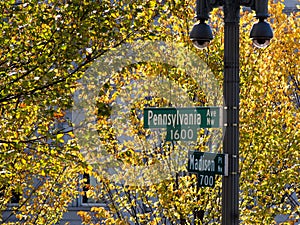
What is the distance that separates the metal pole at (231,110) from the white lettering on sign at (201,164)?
21 centimetres

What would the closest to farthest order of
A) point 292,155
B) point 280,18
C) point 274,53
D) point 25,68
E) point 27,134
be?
point 25,68 → point 27,134 → point 292,155 → point 274,53 → point 280,18

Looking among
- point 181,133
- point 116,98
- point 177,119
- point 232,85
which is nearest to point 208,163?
point 181,133

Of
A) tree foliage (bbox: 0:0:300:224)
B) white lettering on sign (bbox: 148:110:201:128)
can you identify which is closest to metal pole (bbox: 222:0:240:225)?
white lettering on sign (bbox: 148:110:201:128)

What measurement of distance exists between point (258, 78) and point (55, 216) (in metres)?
6.16

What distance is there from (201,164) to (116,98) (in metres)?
5.64

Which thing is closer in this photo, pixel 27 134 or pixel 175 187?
pixel 27 134

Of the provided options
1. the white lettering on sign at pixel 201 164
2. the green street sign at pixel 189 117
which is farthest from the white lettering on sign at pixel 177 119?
the white lettering on sign at pixel 201 164

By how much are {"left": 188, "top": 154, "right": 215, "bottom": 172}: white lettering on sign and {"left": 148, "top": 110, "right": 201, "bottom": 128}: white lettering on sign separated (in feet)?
1.41

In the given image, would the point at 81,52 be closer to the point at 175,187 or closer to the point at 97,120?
the point at 97,120

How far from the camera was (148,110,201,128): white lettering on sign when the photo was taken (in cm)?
839

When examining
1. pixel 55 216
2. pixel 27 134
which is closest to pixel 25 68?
pixel 27 134

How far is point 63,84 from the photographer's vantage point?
11.3 meters

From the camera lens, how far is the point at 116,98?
14102 millimetres

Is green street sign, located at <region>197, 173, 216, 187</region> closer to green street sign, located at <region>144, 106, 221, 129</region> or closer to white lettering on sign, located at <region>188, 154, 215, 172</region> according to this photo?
white lettering on sign, located at <region>188, 154, 215, 172</region>
